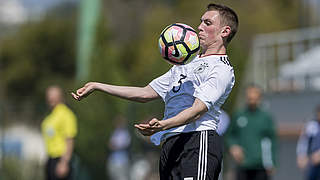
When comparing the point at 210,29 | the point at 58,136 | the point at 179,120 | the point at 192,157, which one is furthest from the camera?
the point at 58,136

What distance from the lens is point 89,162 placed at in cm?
1983

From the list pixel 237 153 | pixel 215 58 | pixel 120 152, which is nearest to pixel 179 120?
pixel 215 58

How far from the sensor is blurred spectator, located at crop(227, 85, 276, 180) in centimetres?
1184

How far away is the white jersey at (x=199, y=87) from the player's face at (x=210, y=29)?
14cm

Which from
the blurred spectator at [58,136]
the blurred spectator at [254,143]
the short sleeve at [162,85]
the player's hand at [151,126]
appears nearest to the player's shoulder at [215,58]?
the short sleeve at [162,85]

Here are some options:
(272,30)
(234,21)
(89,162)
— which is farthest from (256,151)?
(272,30)

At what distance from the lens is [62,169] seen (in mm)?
11203

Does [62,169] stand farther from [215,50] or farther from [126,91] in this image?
[215,50]

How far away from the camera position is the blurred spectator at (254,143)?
11844 millimetres

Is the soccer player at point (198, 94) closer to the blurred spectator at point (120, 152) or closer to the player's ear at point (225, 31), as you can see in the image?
the player's ear at point (225, 31)

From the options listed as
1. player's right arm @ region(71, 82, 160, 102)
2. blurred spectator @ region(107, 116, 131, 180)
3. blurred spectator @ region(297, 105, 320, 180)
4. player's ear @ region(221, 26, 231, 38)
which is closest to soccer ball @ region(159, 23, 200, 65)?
player's ear @ region(221, 26, 231, 38)

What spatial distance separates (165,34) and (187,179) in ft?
3.86

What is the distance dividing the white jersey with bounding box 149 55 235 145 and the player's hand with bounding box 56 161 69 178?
16.8ft

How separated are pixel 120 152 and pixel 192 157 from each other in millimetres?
12782
